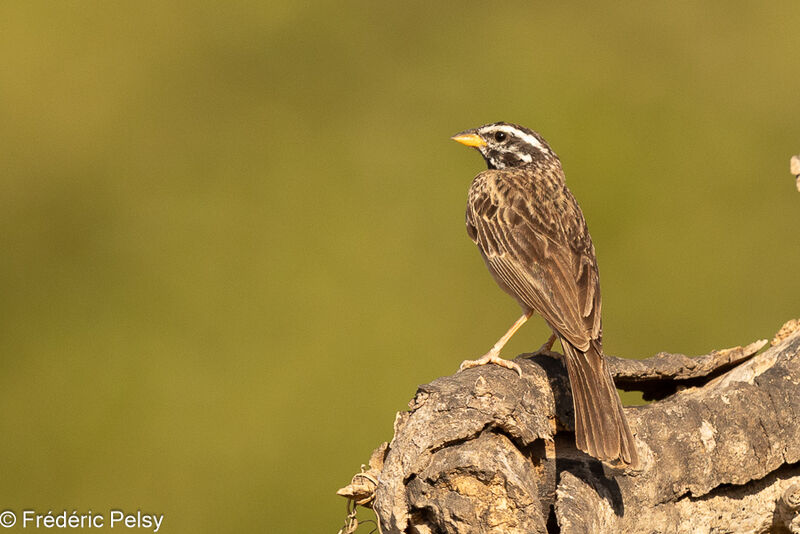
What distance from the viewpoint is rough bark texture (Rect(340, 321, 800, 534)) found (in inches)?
145

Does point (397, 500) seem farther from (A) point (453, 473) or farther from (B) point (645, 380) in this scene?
(B) point (645, 380)

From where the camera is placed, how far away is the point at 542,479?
4.12 m

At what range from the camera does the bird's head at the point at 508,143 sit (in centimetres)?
627

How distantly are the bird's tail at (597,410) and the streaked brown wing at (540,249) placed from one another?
0.23 feet

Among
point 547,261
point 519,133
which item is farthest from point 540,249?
point 519,133

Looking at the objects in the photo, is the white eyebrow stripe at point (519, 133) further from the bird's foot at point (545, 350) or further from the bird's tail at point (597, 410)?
the bird's tail at point (597, 410)

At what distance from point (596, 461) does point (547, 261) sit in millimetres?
1179

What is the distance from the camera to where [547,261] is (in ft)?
16.8

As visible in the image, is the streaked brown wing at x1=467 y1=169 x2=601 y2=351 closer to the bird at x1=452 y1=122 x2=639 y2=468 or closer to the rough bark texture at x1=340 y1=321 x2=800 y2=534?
the bird at x1=452 y1=122 x2=639 y2=468

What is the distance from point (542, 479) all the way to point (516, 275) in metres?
1.30

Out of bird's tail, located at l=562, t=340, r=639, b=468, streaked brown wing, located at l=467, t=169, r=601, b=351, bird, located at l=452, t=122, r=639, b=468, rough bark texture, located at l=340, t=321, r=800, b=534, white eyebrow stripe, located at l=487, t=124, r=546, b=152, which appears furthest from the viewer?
white eyebrow stripe, located at l=487, t=124, r=546, b=152

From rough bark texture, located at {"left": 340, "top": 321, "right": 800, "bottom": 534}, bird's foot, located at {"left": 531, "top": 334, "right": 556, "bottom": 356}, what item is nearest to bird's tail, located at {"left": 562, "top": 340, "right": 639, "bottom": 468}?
rough bark texture, located at {"left": 340, "top": 321, "right": 800, "bottom": 534}

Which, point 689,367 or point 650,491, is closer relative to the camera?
point 650,491

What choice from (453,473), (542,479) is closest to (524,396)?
(542,479)
